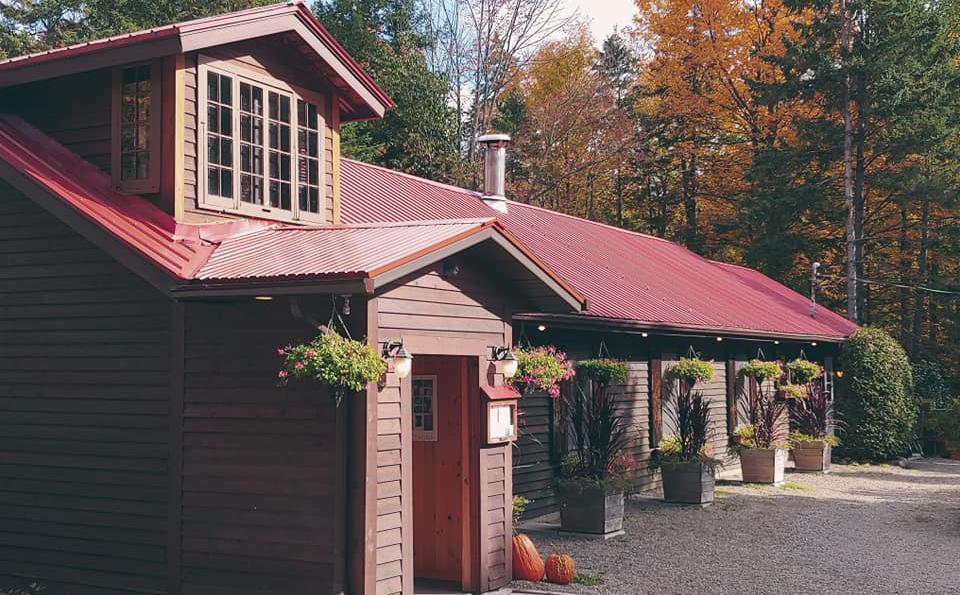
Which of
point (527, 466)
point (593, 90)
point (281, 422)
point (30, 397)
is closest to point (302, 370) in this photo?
point (281, 422)

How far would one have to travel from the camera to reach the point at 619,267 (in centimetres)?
1952

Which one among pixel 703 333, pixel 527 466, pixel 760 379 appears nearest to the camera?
pixel 527 466

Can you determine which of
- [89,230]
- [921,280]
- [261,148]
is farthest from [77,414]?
[921,280]

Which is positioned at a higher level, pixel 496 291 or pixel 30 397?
pixel 496 291

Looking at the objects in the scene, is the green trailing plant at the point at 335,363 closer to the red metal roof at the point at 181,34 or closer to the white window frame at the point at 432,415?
the white window frame at the point at 432,415

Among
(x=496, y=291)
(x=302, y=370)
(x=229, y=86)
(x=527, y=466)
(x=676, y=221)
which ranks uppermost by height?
(x=676, y=221)

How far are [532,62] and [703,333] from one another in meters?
18.9

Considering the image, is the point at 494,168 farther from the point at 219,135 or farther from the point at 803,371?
the point at 219,135

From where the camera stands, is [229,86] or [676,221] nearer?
[229,86]

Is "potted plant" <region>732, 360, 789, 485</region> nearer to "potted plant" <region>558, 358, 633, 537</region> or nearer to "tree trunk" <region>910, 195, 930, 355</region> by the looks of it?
"potted plant" <region>558, 358, 633, 537</region>

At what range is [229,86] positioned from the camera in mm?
9812

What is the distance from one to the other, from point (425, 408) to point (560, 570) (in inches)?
78.8

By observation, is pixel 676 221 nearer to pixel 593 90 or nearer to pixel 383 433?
pixel 593 90

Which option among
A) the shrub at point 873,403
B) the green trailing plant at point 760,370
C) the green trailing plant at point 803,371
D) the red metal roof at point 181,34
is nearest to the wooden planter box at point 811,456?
the green trailing plant at point 803,371
